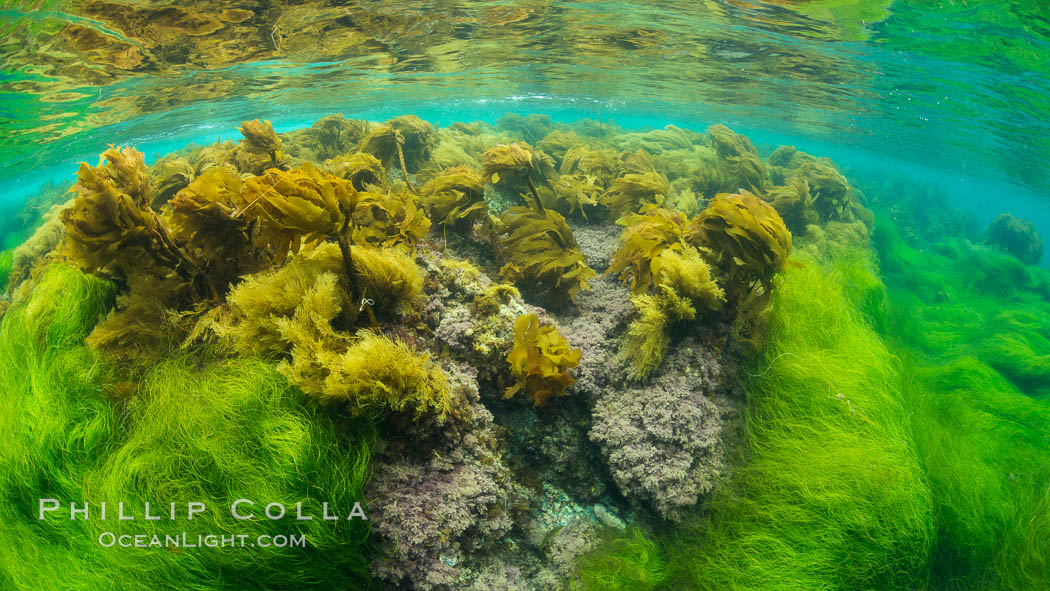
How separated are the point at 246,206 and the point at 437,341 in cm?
142

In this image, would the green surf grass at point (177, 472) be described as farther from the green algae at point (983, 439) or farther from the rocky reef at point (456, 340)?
the green algae at point (983, 439)

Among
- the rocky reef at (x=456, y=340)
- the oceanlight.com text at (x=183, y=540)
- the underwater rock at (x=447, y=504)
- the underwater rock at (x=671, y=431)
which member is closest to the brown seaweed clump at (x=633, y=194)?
the rocky reef at (x=456, y=340)

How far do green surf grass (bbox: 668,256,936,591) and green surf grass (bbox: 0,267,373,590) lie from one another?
222 cm

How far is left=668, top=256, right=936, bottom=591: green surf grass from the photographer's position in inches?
101

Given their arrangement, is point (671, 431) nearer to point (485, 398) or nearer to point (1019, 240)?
point (485, 398)

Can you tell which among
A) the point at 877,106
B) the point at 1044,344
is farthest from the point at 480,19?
the point at 877,106

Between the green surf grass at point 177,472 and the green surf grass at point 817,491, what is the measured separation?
2.22m

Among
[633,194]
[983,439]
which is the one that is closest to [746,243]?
[633,194]

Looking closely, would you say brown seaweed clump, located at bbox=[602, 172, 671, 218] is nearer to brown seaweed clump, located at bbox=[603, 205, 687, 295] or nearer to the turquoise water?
brown seaweed clump, located at bbox=[603, 205, 687, 295]

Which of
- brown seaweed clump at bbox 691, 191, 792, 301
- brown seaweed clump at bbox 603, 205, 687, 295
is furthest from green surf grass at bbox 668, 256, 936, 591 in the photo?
brown seaweed clump at bbox 603, 205, 687, 295

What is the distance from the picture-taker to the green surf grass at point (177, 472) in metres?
2.00

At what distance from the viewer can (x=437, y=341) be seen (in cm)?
294

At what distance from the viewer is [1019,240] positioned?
57.1ft

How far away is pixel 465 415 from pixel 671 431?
4.73ft
